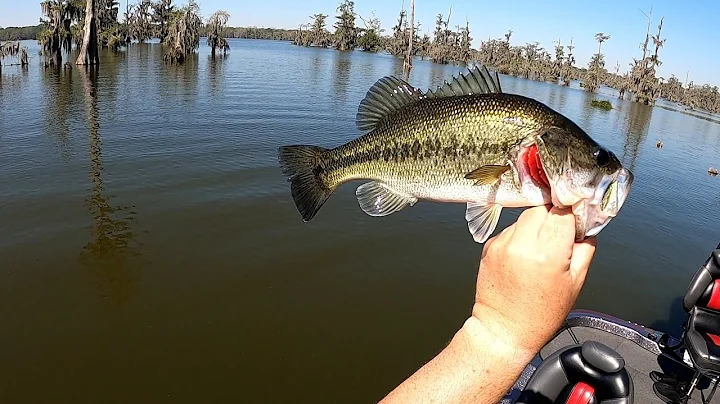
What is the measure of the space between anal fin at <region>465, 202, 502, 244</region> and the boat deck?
10.4 feet

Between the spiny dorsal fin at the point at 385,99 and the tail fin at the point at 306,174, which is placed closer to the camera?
the spiny dorsal fin at the point at 385,99

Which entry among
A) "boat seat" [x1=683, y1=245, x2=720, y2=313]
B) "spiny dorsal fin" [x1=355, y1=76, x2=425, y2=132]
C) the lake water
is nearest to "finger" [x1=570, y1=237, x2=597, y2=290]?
"spiny dorsal fin" [x1=355, y1=76, x2=425, y2=132]

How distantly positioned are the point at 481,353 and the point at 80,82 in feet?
99.4

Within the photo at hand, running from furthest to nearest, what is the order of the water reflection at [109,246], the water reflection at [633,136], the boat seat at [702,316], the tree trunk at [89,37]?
the tree trunk at [89,37] → the water reflection at [633,136] → the water reflection at [109,246] → the boat seat at [702,316]

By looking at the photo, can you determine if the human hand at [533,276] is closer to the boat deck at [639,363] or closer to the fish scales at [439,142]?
the fish scales at [439,142]

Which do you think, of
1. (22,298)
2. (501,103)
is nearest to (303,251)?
(22,298)

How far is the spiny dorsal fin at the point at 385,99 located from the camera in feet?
9.73

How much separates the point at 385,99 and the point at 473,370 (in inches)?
76.2

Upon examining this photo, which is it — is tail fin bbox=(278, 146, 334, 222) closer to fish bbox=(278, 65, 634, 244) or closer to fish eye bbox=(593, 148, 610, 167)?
fish bbox=(278, 65, 634, 244)

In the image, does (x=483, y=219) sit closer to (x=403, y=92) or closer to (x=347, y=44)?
(x=403, y=92)

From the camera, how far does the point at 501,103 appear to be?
2414 mm

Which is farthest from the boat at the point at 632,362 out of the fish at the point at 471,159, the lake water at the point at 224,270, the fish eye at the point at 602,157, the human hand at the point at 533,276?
the human hand at the point at 533,276

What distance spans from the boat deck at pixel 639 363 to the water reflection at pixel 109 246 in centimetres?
671

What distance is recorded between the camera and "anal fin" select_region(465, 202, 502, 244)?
2.38 m
